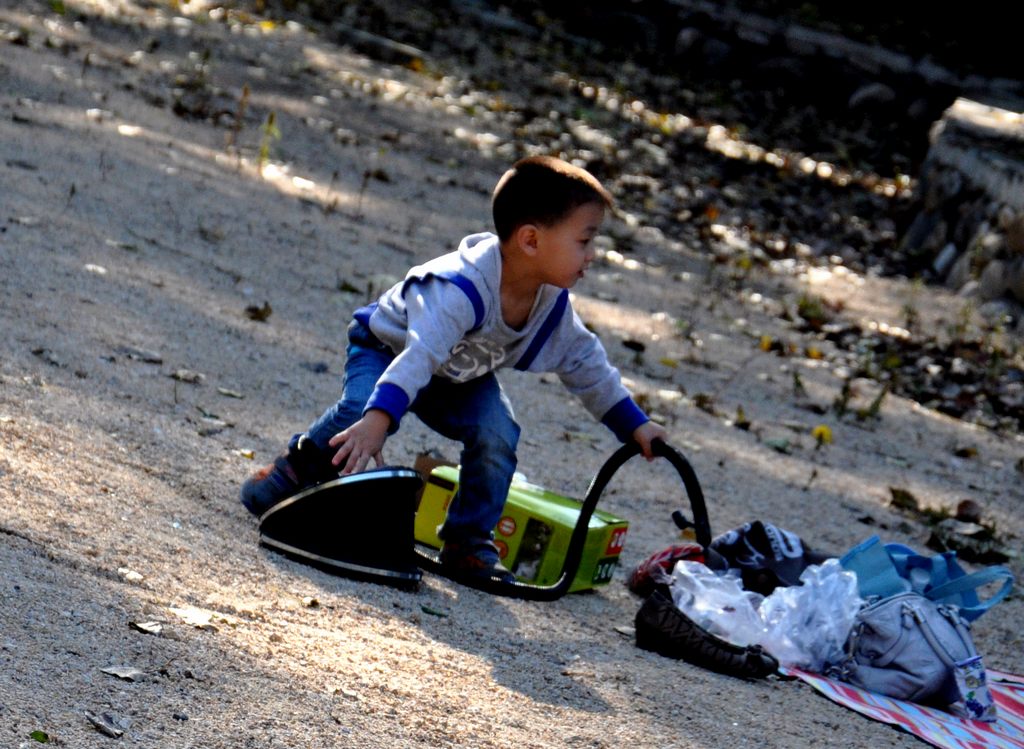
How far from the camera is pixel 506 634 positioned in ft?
11.7

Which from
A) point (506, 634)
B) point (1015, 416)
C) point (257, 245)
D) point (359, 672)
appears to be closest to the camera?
point (359, 672)

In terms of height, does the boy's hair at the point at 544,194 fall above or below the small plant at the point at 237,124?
above

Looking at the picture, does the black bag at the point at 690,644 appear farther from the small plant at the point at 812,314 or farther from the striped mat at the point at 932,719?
the small plant at the point at 812,314

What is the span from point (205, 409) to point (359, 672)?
180cm

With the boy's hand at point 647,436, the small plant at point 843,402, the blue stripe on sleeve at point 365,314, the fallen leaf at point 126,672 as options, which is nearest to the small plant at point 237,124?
the small plant at point 843,402

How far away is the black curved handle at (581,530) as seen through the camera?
3879 mm

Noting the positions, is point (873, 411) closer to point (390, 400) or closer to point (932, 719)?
point (932, 719)

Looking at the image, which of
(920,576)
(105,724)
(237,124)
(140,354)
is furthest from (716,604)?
(237,124)

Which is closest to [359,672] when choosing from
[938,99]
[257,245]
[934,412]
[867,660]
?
[867,660]

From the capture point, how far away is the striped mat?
3.58 metres

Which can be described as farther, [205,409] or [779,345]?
[779,345]

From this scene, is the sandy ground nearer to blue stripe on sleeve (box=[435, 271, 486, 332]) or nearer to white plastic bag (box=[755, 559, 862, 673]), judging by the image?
white plastic bag (box=[755, 559, 862, 673])

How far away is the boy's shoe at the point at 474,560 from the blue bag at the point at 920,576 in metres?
0.96

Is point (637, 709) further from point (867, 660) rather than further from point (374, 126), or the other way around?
point (374, 126)
